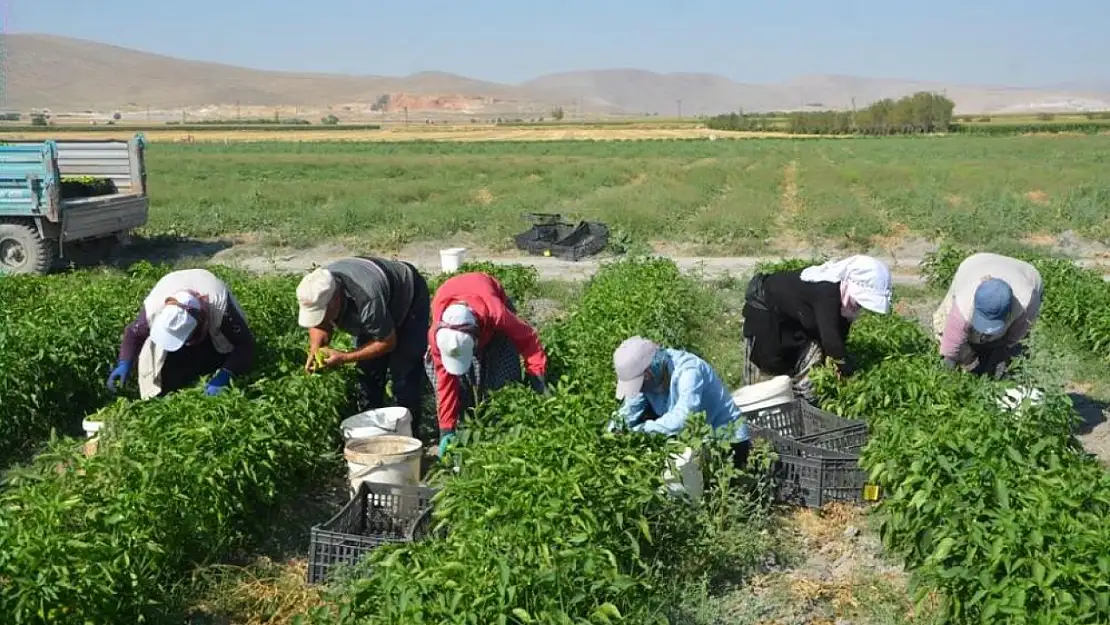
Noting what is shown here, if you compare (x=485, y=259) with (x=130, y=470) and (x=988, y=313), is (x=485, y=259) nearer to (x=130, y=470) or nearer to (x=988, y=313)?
(x=988, y=313)

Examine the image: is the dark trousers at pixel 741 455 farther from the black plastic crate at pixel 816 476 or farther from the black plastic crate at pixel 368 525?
the black plastic crate at pixel 368 525

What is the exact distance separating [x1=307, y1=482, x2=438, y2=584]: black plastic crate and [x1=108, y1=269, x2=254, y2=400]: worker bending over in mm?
1233

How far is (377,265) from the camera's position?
20.2ft

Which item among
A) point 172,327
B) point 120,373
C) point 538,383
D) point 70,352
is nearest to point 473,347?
point 538,383

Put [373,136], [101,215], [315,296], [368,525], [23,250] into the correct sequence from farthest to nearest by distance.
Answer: [373,136]
[101,215]
[23,250]
[315,296]
[368,525]

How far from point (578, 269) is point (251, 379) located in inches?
371

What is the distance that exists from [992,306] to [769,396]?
1394 mm

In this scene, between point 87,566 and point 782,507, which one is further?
point 782,507

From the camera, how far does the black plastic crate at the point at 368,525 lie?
4613 millimetres

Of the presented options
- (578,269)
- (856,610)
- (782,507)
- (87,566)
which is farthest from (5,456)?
(578,269)

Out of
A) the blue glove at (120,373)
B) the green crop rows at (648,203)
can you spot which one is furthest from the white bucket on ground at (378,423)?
the green crop rows at (648,203)

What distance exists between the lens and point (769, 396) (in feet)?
20.5

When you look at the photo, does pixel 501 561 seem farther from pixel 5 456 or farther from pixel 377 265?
pixel 5 456

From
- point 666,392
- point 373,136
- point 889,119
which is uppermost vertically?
point 889,119
